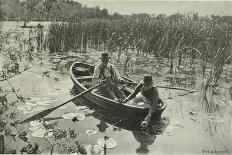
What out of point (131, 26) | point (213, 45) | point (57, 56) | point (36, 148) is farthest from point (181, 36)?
point (36, 148)

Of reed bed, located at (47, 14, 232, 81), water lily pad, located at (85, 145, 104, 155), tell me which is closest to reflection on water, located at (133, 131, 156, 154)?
water lily pad, located at (85, 145, 104, 155)

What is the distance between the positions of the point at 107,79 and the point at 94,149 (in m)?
1.66

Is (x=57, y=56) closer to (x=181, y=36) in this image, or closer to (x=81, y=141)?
(x=181, y=36)

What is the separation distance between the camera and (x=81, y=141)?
402 cm

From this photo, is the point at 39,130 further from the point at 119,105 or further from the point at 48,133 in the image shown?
the point at 119,105

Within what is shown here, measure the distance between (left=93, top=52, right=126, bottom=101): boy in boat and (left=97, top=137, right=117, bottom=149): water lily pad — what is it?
1.16 m

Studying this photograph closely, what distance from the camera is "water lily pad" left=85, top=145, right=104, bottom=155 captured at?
12.2ft

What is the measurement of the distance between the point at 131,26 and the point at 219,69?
3503mm

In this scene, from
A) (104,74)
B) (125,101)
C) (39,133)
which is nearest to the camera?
(39,133)

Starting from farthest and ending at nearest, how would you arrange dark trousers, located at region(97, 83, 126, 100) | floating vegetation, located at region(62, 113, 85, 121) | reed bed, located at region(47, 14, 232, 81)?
reed bed, located at region(47, 14, 232, 81) < dark trousers, located at region(97, 83, 126, 100) < floating vegetation, located at region(62, 113, 85, 121)

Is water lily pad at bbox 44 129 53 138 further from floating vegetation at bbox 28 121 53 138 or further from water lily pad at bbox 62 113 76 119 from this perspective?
water lily pad at bbox 62 113 76 119

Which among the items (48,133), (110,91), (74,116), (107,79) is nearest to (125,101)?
(110,91)

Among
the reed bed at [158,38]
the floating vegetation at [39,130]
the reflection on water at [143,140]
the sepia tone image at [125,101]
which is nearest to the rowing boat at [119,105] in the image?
the sepia tone image at [125,101]

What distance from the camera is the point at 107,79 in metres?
5.17
